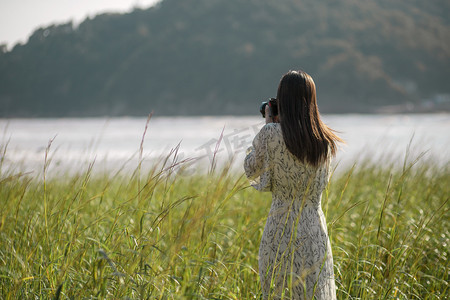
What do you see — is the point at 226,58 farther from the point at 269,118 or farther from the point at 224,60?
the point at 269,118

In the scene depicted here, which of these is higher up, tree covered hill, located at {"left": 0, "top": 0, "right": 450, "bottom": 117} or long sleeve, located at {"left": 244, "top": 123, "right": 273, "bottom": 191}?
tree covered hill, located at {"left": 0, "top": 0, "right": 450, "bottom": 117}

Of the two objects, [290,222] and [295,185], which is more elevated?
[295,185]

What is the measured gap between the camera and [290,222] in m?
1.92

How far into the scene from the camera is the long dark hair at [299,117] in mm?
1815

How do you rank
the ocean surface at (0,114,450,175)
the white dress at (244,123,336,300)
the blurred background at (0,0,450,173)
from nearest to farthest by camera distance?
the white dress at (244,123,336,300) < the ocean surface at (0,114,450,175) < the blurred background at (0,0,450,173)

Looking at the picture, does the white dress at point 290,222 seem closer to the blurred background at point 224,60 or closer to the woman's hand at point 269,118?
the woman's hand at point 269,118

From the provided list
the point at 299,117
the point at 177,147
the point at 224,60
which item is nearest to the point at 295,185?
the point at 299,117

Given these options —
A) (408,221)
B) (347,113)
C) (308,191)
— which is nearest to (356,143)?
(408,221)

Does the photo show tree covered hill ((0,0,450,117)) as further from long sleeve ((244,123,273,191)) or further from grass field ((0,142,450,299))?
long sleeve ((244,123,273,191))

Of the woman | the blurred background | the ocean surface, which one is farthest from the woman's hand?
the blurred background

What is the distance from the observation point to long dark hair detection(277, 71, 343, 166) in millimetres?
1815

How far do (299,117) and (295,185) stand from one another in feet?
1.03

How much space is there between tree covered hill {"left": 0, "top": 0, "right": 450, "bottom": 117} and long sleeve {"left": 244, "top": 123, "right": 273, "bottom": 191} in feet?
183

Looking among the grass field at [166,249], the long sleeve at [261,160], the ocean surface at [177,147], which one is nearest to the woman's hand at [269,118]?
the long sleeve at [261,160]
